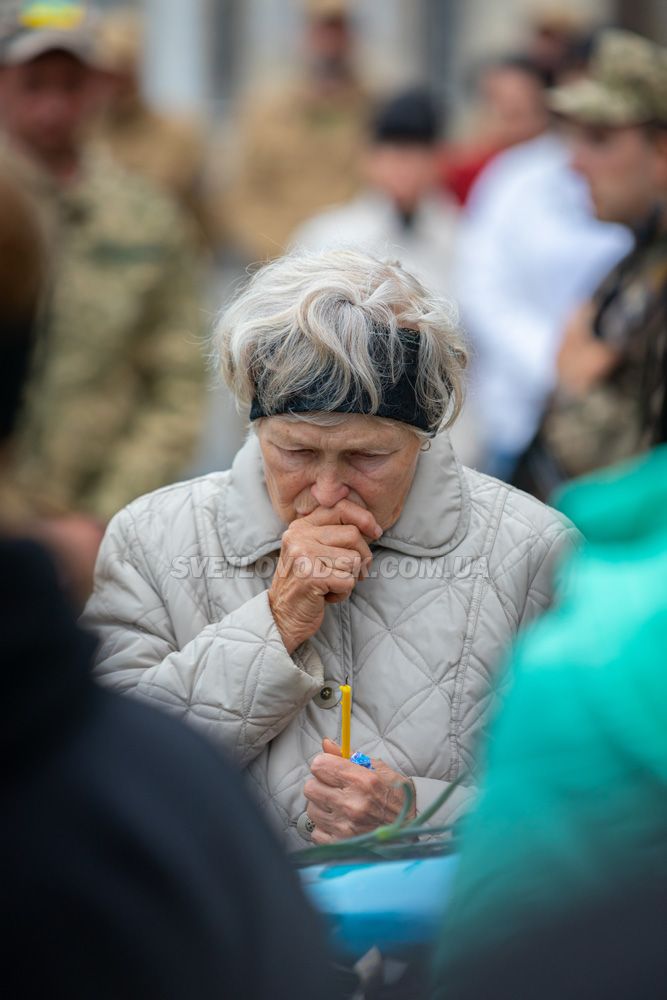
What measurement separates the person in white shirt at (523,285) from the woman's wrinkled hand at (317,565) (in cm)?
312

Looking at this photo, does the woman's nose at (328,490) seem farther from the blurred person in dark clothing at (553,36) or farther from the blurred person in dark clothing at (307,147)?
the blurred person in dark clothing at (307,147)

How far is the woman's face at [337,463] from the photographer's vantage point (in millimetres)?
3217

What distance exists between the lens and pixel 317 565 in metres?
3.16

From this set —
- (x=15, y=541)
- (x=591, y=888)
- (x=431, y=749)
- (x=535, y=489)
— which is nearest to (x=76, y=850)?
(x=15, y=541)

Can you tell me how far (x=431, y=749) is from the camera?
3178mm

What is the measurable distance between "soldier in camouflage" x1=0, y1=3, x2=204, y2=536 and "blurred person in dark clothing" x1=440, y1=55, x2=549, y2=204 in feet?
9.78

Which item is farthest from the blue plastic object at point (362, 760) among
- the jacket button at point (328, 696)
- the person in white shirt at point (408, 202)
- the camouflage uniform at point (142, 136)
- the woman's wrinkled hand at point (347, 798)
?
the camouflage uniform at point (142, 136)

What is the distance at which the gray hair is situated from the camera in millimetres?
3156

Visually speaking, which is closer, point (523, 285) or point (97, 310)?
point (97, 310)

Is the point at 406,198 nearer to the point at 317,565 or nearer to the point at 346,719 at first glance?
the point at 317,565

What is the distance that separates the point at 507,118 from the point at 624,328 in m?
3.75

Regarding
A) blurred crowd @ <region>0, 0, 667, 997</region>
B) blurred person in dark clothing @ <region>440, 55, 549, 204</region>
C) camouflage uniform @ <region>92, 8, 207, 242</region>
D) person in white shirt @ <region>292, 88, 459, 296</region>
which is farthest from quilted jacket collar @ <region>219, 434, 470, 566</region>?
camouflage uniform @ <region>92, 8, 207, 242</region>

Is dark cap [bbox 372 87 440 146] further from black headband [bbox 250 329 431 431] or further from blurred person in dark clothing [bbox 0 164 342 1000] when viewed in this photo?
blurred person in dark clothing [bbox 0 164 342 1000]

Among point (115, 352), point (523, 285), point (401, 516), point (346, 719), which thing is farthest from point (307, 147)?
point (346, 719)
